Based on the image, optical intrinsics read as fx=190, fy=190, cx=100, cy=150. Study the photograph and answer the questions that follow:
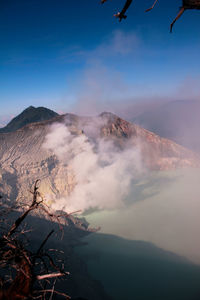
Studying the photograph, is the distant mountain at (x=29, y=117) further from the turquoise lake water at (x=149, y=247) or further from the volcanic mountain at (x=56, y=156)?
the turquoise lake water at (x=149, y=247)

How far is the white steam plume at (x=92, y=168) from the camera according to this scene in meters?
77.9

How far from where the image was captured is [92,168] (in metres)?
87.4

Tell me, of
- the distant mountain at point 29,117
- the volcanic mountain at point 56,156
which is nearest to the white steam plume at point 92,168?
the volcanic mountain at point 56,156

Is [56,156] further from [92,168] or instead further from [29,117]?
[29,117]

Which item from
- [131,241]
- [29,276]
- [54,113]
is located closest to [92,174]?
[131,241]

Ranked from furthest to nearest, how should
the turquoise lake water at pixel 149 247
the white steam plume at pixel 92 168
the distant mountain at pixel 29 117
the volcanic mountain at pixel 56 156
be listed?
the distant mountain at pixel 29 117 → the white steam plume at pixel 92 168 → the volcanic mountain at pixel 56 156 → the turquoise lake water at pixel 149 247

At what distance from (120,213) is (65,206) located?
21.1m

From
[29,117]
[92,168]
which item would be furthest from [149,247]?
[29,117]

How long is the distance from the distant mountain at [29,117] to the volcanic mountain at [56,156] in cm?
1885

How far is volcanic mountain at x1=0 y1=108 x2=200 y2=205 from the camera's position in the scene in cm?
7438

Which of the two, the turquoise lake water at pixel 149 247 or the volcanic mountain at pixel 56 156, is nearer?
the turquoise lake water at pixel 149 247

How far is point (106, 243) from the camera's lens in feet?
188

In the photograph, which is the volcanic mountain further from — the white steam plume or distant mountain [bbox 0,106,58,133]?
distant mountain [bbox 0,106,58,133]

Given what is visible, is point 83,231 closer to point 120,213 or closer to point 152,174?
point 120,213
